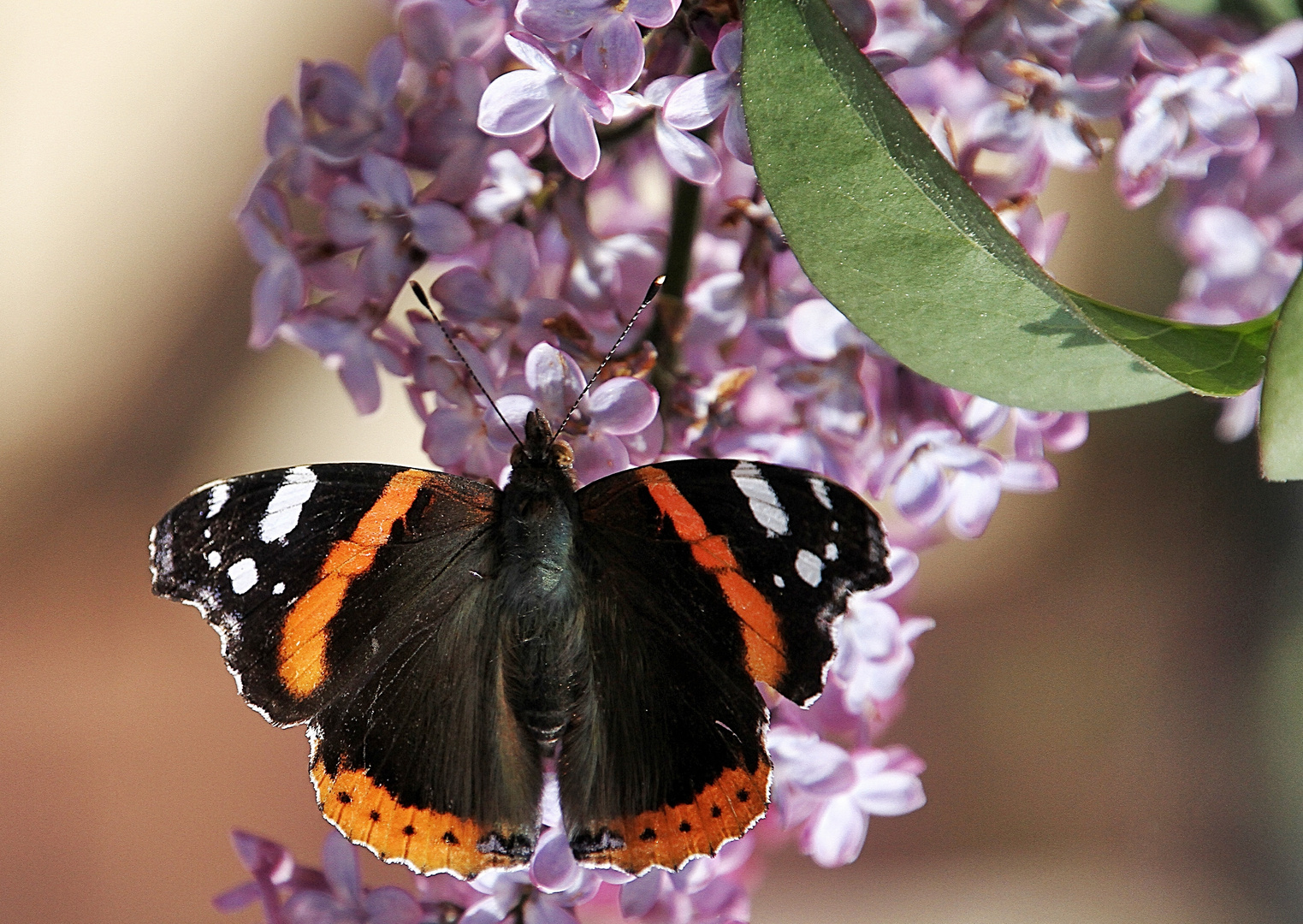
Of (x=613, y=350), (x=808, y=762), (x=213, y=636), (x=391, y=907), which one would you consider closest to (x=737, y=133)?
(x=613, y=350)

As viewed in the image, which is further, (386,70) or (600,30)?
(386,70)

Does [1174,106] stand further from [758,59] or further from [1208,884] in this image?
[1208,884]

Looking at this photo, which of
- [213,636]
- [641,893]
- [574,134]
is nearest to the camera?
[574,134]

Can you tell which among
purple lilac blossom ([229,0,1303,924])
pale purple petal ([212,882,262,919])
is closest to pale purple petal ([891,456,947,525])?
purple lilac blossom ([229,0,1303,924])

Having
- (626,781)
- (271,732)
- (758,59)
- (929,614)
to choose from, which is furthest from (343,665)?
(929,614)

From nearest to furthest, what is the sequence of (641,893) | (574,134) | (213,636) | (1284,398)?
(1284,398) < (574,134) < (641,893) < (213,636)

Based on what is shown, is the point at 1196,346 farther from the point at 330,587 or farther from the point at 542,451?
the point at 330,587
